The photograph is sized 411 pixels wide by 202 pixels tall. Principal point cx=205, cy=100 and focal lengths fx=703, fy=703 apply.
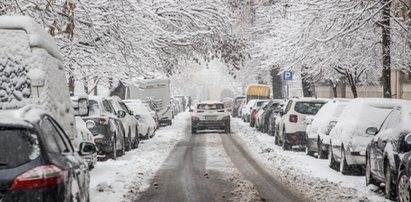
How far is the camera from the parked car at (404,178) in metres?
9.23

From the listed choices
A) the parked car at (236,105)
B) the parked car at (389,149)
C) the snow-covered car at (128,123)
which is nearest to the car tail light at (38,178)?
the parked car at (389,149)

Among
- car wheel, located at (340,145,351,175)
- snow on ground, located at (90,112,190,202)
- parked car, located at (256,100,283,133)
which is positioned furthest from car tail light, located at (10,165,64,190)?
parked car, located at (256,100,283,133)

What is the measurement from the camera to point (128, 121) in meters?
22.6

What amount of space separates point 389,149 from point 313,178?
3.51 meters

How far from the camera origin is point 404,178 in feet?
31.3

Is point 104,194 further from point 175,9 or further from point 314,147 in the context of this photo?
point 175,9

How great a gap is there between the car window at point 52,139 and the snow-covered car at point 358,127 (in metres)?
7.88

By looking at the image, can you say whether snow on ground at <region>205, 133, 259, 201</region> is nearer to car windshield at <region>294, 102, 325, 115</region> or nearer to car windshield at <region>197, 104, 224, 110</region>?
car windshield at <region>294, 102, 325, 115</region>

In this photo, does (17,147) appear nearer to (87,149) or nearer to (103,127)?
(87,149)

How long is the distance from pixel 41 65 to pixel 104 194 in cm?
348

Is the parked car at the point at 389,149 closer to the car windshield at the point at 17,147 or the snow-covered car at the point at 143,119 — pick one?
the car windshield at the point at 17,147

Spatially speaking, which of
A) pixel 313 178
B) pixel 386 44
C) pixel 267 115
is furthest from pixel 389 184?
pixel 267 115

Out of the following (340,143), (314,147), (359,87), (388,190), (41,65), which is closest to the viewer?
(41,65)

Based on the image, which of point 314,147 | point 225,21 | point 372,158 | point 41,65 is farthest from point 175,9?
point 41,65
